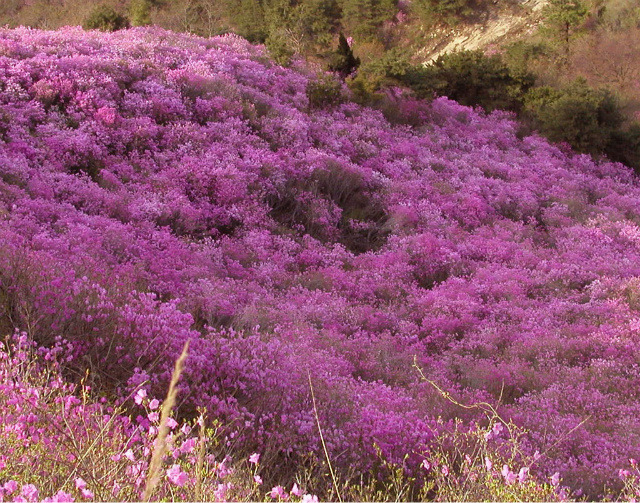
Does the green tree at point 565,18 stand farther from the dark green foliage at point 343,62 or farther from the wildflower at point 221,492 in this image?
the wildflower at point 221,492

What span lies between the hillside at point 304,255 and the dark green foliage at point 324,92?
6 cm

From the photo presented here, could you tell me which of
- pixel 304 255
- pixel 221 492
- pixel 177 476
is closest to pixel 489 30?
pixel 304 255

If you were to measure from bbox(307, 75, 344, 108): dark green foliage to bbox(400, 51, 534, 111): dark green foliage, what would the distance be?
545cm

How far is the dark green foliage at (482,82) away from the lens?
20750 millimetres

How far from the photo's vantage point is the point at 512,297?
9.45 m

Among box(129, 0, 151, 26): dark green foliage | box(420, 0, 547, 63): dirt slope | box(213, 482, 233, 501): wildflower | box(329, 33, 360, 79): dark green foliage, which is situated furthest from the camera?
box(129, 0, 151, 26): dark green foliage

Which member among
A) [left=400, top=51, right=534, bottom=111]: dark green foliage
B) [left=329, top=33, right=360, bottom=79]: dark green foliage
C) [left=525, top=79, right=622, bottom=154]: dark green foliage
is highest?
[left=329, top=33, right=360, bottom=79]: dark green foliage

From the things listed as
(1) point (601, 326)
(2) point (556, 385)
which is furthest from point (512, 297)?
(2) point (556, 385)

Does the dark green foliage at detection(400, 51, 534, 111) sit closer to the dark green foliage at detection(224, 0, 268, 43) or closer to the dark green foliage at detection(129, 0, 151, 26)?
the dark green foliage at detection(224, 0, 268, 43)

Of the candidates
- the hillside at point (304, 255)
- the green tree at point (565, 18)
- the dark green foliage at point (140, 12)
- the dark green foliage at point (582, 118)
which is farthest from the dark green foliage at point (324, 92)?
the dark green foliage at point (140, 12)

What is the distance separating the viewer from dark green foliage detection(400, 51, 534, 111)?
2075cm

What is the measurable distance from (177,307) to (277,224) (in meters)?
4.10

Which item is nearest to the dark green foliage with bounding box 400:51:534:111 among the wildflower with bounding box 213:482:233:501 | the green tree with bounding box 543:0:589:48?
the green tree with bounding box 543:0:589:48

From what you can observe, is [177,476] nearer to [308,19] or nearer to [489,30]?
[489,30]
